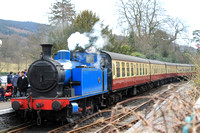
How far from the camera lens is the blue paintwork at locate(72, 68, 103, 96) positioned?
8558 mm

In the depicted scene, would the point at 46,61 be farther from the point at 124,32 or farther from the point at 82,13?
the point at 124,32

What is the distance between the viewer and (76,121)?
876cm

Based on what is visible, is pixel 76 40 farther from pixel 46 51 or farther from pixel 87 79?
pixel 46 51

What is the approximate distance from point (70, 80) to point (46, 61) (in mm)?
1165

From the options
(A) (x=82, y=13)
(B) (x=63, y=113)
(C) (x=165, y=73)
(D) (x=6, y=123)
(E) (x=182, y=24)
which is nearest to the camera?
(B) (x=63, y=113)

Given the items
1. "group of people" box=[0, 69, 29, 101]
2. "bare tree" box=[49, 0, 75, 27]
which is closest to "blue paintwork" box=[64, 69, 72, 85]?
"group of people" box=[0, 69, 29, 101]

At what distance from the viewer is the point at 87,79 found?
29.5 feet

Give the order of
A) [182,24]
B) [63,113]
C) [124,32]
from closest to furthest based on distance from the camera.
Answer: [63,113]
[124,32]
[182,24]

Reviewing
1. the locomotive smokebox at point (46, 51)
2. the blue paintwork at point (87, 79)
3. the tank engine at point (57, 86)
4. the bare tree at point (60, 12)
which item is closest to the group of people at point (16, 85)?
the tank engine at point (57, 86)

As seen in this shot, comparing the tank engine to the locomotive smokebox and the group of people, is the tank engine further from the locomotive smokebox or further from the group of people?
the group of people

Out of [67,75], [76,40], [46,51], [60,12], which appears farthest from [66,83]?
[60,12]

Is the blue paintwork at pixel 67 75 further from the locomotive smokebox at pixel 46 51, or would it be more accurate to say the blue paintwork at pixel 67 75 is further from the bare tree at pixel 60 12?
the bare tree at pixel 60 12

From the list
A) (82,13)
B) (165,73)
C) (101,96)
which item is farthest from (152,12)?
(101,96)

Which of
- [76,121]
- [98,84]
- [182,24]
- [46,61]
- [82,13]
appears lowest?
[76,121]
